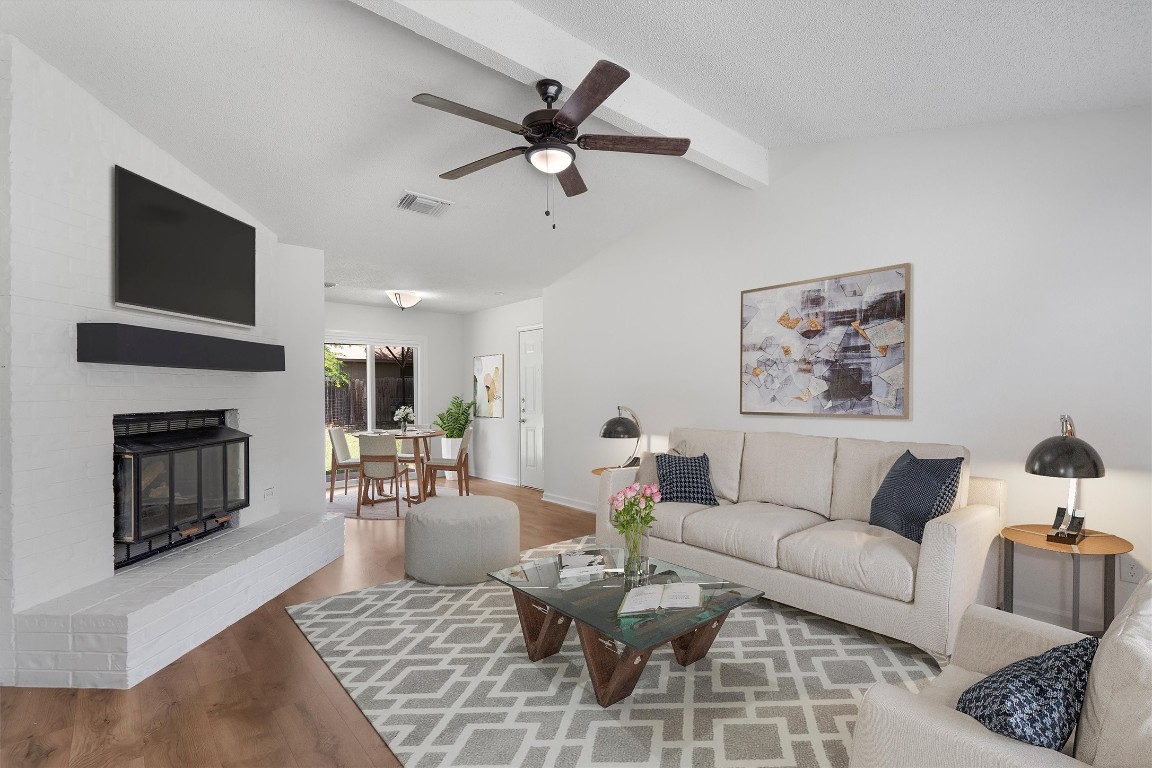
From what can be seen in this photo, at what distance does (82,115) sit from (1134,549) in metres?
5.40

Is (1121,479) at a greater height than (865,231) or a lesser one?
lesser

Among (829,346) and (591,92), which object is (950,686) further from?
(829,346)

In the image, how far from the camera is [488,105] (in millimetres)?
3381

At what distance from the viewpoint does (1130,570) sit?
2959 mm

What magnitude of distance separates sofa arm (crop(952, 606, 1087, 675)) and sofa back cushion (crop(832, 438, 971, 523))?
5.38 feet

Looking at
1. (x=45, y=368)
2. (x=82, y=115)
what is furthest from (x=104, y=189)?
(x=45, y=368)

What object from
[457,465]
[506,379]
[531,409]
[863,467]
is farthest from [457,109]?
[506,379]

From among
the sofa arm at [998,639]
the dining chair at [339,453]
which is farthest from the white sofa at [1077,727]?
the dining chair at [339,453]

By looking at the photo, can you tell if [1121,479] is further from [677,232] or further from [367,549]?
[367,549]

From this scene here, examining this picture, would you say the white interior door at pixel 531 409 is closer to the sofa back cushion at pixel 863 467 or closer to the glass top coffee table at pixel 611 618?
the sofa back cushion at pixel 863 467

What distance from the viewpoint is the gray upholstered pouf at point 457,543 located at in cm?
370

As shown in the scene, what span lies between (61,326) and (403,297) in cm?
393

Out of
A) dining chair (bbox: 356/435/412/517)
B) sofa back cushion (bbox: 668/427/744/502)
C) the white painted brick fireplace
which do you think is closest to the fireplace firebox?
the white painted brick fireplace

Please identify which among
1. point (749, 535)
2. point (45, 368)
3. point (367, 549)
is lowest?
point (367, 549)
